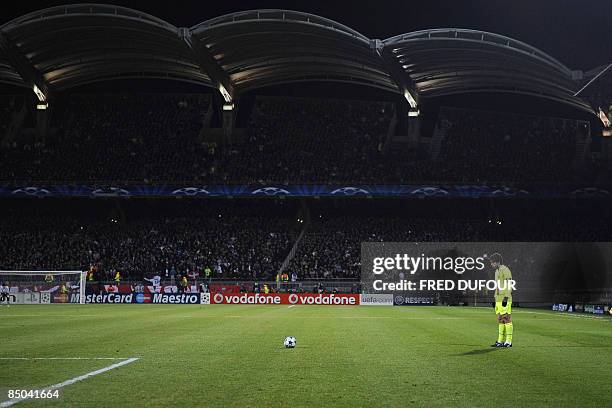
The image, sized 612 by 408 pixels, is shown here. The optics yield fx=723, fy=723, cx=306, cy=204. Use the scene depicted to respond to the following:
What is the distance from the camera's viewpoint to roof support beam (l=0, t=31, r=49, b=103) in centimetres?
4984

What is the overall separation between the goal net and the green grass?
1070 inches

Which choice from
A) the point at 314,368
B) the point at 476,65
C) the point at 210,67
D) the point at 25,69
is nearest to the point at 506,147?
the point at 476,65

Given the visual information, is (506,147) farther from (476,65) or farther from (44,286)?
(44,286)

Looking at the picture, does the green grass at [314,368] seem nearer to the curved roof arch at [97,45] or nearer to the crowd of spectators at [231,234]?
the curved roof arch at [97,45]

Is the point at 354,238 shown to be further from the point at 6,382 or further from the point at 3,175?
the point at 6,382

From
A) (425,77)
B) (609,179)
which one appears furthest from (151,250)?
(609,179)

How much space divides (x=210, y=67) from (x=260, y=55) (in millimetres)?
3769

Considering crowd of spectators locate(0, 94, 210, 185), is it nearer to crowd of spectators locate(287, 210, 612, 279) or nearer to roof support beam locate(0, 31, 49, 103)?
roof support beam locate(0, 31, 49, 103)

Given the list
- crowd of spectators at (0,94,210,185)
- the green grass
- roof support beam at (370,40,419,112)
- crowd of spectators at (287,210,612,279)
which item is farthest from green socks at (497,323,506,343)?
crowd of spectators at (0,94,210,185)

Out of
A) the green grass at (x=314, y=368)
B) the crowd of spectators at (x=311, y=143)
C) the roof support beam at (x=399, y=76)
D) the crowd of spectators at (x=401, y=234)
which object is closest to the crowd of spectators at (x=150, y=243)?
the crowd of spectators at (x=401, y=234)

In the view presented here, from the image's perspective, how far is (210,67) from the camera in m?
52.9

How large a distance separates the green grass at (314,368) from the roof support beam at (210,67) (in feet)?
99.7

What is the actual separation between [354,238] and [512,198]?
13.1m

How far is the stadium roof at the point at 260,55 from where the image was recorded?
46188 millimetres
